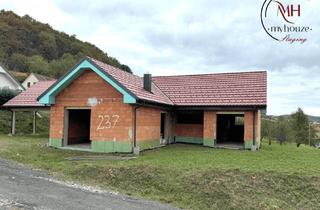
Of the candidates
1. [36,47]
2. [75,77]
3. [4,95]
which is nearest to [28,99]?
[4,95]

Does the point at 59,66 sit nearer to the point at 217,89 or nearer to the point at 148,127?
the point at 217,89

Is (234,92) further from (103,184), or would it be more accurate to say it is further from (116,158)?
(103,184)

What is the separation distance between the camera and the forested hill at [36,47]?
240ft

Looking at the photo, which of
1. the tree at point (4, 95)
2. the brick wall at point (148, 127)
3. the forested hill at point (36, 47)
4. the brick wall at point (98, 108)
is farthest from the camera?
the forested hill at point (36, 47)

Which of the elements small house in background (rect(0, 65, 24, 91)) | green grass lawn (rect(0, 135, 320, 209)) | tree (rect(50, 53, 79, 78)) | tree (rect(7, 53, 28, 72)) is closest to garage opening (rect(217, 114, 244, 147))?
green grass lawn (rect(0, 135, 320, 209))

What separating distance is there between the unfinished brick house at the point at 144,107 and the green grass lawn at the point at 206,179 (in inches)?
111

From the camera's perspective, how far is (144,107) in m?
16.7

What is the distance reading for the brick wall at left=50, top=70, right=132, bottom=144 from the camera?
15.8 m

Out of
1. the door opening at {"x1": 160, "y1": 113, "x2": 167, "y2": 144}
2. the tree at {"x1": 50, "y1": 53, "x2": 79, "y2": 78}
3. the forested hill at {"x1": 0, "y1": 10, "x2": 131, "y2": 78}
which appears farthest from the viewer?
the forested hill at {"x1": 0, "y1": 10, "x2": 131, "y2": 78}

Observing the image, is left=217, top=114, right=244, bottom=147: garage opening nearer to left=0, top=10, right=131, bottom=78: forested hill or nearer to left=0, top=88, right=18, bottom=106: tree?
left=0, top=88, right=18, bottom=106: tree

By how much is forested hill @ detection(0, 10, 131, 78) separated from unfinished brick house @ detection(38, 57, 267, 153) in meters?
52.4

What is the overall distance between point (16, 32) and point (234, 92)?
2769 inches

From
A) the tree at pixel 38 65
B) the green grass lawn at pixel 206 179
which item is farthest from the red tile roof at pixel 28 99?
the tree at pixel 38 65

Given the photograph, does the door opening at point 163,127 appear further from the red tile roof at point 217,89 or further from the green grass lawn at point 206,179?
the green grass lawn at point 206,179
